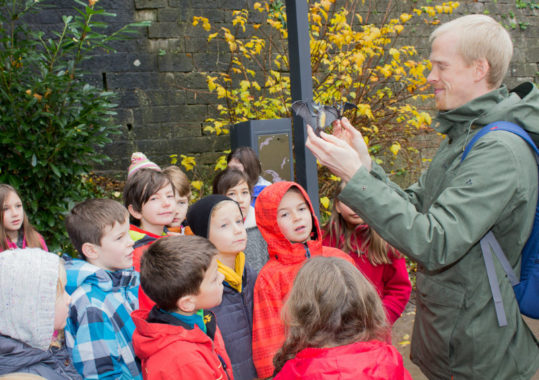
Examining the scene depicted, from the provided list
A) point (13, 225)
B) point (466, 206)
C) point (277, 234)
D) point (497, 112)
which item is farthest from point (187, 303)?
point (13, 225)

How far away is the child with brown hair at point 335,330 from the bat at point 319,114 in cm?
71

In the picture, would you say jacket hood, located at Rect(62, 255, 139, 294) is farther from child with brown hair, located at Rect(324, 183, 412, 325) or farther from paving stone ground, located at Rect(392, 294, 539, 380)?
paving stone ground, located at Rect(392, 294, 539, 380)

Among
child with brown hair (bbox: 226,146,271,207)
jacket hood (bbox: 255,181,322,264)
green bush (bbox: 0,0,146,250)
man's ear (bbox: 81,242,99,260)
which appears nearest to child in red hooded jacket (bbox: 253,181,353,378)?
jacket hood (bbox: 255,181,322,264)

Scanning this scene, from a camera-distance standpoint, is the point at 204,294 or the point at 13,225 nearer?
the point at 204,294

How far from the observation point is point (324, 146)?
180 centimetres

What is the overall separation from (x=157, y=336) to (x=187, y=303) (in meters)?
0.17

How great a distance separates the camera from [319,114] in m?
2.15

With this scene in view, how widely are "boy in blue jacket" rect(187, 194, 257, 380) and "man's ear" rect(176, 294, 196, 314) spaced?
448 mm

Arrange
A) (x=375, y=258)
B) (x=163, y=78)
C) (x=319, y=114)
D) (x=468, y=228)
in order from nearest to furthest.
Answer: (x=468, y=228)
(x=319, y=114)
(x=375, y=258)
(x=163, y=78)

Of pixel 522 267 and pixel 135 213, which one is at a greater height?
pixel 522 267

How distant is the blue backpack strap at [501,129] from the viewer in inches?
68.6

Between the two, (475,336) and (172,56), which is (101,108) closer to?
(172,56)

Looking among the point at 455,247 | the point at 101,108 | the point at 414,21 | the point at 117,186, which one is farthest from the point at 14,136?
the point at 414,21

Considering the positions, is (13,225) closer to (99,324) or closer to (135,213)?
(135,213)
